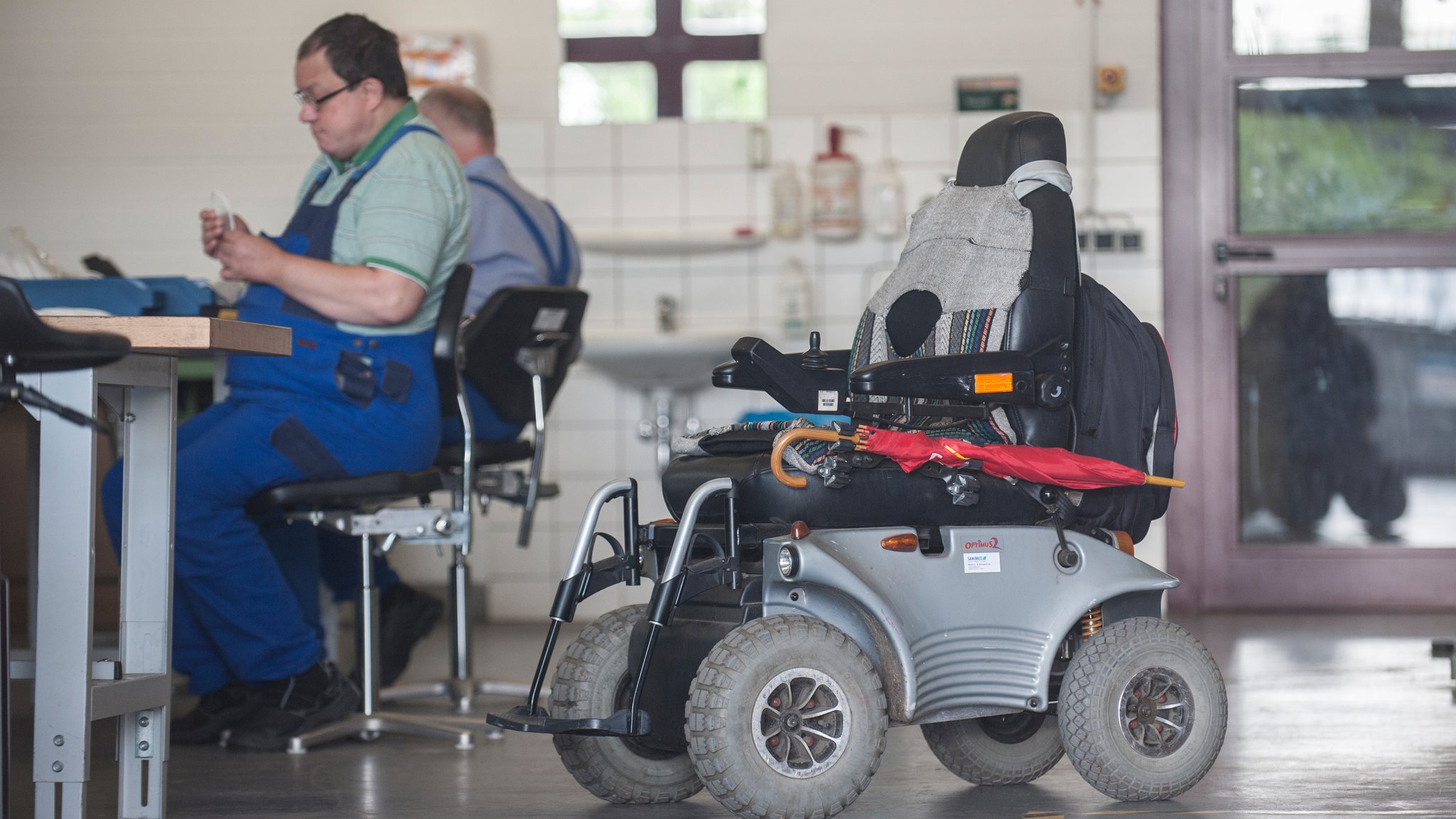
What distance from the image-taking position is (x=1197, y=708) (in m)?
2.07

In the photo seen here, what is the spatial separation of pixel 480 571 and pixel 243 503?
2220 millimetres

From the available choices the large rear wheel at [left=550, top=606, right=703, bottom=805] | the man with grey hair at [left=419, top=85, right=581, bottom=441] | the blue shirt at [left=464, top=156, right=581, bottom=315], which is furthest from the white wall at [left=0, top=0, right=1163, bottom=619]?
the large rear wheel at [left=550, top=606, right=703, bottom=805]

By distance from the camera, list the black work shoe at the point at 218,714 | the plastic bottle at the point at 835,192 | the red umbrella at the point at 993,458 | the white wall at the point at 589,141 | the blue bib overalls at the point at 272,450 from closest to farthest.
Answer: the red umbrella at the point at 993,458, the blue bib overalls at the point at 272,450, the black work shoe at the point at 218,714, the plastic bottle at the point at 835,192, the white wall at the point at 589,141

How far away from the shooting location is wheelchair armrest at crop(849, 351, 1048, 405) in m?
1.96

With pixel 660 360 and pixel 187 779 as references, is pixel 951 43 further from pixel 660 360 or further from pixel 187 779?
pixel 187 779

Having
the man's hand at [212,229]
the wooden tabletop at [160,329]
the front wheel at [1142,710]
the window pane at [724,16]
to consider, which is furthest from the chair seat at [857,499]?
the window pane at [724,16]

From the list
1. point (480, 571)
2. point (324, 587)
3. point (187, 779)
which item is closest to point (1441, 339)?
point (480, 571)

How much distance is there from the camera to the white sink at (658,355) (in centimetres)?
436

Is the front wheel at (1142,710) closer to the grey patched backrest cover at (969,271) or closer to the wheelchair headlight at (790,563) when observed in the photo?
the grey patched backrest cover at (969,271)

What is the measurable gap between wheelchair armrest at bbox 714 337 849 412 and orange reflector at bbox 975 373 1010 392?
30 cm

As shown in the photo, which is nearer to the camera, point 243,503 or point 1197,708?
point 1197,708

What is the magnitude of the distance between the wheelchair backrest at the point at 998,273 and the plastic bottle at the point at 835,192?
2.18m

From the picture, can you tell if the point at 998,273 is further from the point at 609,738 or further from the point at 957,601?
the point at 609,738

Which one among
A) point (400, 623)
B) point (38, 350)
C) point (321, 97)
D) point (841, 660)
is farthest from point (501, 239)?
point (38, 350)
